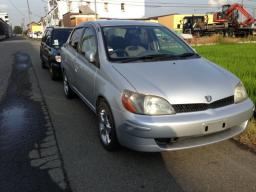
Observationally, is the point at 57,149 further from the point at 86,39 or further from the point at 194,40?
the point at 194,40

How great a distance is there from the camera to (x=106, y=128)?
4.34m

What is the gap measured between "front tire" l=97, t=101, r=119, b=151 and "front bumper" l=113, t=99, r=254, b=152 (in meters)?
0.19

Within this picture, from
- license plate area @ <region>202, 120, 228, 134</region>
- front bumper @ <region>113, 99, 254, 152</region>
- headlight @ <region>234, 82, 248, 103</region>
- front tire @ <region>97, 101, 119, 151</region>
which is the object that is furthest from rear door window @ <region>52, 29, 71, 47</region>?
license plate area @ <region>202, 120, 228, 134</region>

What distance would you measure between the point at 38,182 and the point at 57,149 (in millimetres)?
934

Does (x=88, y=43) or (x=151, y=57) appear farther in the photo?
(x=88, y=43)

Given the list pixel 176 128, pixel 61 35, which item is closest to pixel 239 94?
pixel 176 128

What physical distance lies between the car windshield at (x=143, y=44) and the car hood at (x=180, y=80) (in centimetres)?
→ 33

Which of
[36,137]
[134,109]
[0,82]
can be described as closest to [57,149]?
[36,137]

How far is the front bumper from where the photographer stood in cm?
351

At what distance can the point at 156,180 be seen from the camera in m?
3.58

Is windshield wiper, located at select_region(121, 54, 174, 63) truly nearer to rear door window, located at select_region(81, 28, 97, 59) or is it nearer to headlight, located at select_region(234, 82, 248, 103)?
rear door window, located at select_region(81, 28, 97, 59)

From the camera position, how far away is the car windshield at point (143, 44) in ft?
15.5

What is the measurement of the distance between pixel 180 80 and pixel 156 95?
1.45ft

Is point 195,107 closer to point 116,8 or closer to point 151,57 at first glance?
point 151,57
